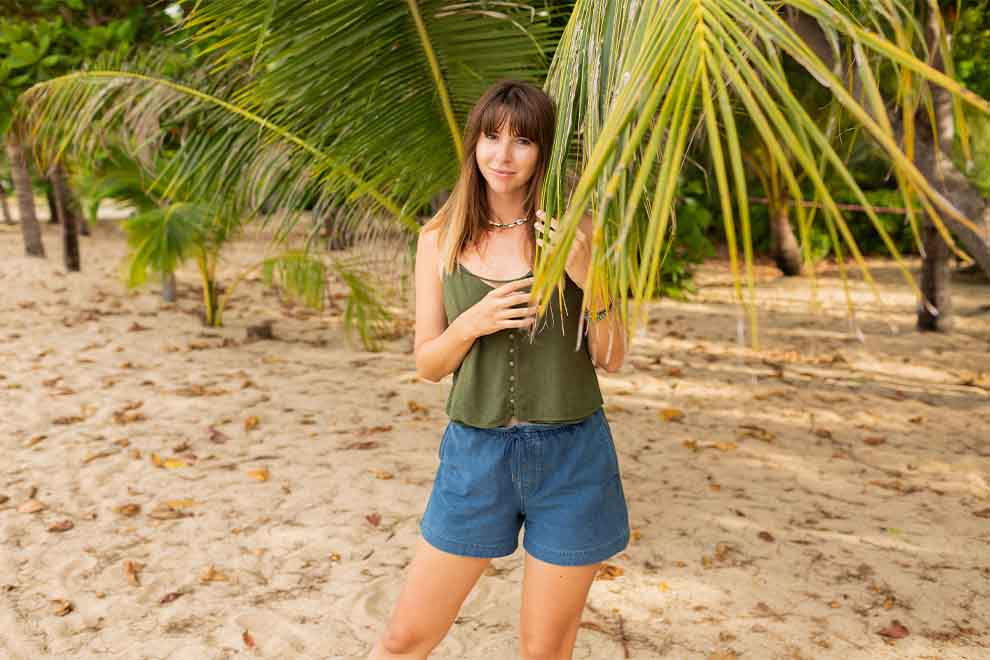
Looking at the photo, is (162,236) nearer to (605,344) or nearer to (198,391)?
(198,391)

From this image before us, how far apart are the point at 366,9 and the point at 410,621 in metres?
2.11

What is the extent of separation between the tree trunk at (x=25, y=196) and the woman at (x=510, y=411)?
375 inches

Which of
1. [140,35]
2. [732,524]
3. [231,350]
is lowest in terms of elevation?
[732,524]

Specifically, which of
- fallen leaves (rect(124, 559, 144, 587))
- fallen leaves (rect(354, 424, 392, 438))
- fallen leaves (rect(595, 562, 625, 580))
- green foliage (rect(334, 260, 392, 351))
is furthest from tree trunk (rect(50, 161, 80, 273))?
fallen leaves (rect(595, 562, 625, 580))

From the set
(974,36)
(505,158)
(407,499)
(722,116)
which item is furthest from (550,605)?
(974,36)

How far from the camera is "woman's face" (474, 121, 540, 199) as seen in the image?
1658 millimetres

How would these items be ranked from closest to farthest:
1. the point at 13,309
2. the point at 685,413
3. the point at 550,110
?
1. the point at 550,110
2. the point at 685,413
3. the point at 13,309

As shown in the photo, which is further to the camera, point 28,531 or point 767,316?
point 767,316

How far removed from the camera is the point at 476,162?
1756mm

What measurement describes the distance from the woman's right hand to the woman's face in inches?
8.5

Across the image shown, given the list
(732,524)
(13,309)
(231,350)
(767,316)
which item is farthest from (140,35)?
(767,316)

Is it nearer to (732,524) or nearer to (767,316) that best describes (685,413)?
(732,524)

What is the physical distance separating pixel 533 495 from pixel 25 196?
1109 cm

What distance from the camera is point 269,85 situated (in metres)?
3.06
